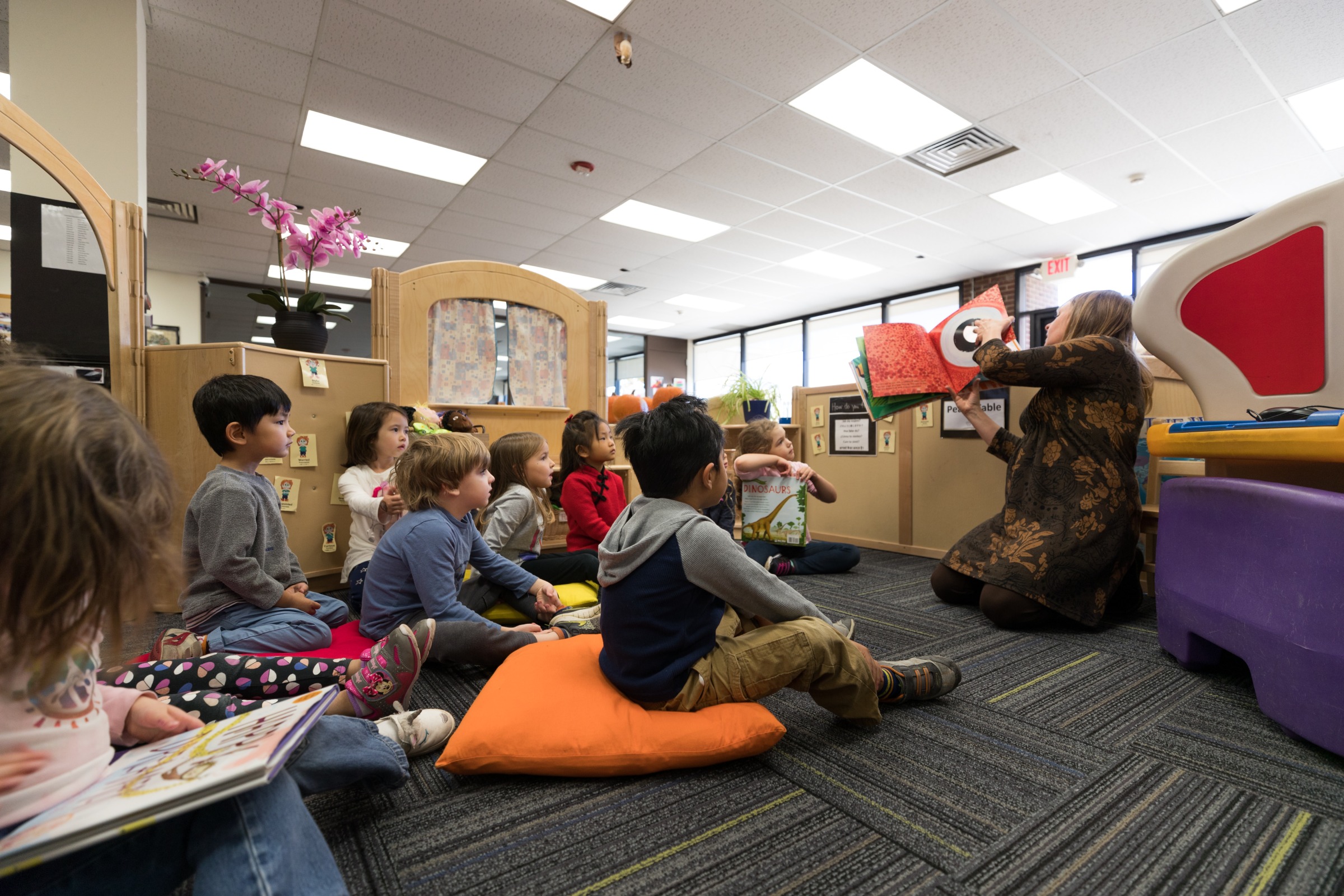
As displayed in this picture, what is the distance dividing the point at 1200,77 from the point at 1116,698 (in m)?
3.56

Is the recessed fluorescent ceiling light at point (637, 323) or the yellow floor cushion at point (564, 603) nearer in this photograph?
the yellow floor cushion at point (564, 603)

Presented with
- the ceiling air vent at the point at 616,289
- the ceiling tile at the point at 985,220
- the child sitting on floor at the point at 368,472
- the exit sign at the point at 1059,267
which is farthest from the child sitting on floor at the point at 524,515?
the exit sign at the point at 1059,267

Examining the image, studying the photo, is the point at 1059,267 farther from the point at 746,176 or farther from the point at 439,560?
the point at 439,560

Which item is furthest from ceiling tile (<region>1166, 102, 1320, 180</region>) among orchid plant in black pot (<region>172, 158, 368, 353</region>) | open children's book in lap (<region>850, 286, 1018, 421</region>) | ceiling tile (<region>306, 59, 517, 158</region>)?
orchid plant in black pot (<region>172, 158, 368, 353</region>)

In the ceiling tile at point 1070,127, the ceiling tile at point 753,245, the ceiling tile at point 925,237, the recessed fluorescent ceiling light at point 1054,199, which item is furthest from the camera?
the ceiling tile at point 753,245

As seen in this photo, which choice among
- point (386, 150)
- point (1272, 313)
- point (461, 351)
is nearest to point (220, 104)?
point (386, 150)

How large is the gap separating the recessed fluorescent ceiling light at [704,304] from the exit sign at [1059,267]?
365cm

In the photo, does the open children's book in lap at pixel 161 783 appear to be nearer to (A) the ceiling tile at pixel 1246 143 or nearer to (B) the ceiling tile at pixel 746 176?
(B) the ceiling tile at pixel 746 176

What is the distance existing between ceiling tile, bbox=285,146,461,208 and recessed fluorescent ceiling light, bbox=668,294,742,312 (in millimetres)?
3874

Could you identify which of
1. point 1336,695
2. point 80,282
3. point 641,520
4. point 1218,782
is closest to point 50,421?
point 641,520

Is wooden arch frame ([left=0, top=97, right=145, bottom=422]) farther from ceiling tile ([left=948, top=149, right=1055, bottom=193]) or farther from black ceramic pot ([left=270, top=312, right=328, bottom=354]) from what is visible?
ceiling tile ([left=948, top=149, right=1055, bottom=193])

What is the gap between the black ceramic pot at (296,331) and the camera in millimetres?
2660

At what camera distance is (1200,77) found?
327cm

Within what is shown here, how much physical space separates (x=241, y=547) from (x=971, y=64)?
3844 millimetres
